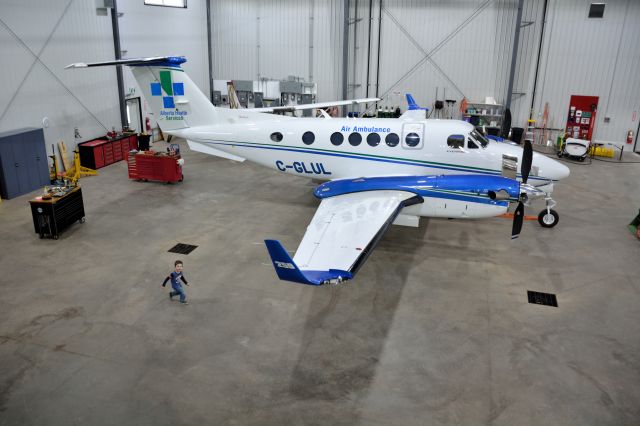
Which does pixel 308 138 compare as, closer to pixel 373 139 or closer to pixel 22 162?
pixel 373 139

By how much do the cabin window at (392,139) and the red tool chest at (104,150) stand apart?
1106 centimetres

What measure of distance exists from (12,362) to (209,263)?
4.58 meters

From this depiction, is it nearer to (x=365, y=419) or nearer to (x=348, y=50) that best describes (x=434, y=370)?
(x=365, y=419)

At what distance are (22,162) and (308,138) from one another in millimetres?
9972

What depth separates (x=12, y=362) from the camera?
315 inches

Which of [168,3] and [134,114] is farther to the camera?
[168,3]

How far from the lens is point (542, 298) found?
1032 centimetres

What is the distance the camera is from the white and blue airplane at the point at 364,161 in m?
10.7

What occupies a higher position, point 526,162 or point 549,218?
point 526,162

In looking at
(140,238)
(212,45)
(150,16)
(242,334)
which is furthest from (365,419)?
(212,45)

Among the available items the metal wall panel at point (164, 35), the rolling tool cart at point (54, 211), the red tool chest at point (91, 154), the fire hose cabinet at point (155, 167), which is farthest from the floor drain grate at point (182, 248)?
the metal wall panel at point (164, 35)

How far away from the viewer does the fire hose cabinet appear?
17422 millimetres

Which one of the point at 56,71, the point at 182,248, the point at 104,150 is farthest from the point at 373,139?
the point at 56,71

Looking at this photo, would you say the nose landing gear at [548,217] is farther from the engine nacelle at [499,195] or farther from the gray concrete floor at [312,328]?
the engine nacelle at [499,195]
